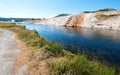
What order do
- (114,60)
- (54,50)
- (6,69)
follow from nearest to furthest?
(6,69) → (54,50) → (114,60)

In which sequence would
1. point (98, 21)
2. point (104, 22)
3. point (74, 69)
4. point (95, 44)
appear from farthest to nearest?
point (98, 21) → point (104, 22) → point (95, 44) → point (74, 69)

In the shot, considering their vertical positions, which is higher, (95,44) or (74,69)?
(74,69)

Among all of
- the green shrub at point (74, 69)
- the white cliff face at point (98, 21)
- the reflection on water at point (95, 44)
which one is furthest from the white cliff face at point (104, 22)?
the green shrub at point (74, 69)

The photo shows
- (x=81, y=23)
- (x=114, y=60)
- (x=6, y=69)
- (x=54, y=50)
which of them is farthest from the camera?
(x=81, y=23)

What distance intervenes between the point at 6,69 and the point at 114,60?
13737 mm

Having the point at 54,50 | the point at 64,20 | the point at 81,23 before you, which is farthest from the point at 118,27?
the point at 54,50

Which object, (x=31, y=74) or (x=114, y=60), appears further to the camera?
(x=114, y=60)

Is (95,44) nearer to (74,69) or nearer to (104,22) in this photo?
(74,69)

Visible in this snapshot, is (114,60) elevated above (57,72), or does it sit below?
below

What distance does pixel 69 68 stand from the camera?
1230 centimetres

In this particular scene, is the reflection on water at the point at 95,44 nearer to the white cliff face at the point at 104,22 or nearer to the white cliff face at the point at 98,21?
the white cliff face at the point at 104,22

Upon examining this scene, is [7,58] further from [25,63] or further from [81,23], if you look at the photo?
[81,23]

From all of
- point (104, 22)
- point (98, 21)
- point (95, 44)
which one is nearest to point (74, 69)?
point (95, 44)

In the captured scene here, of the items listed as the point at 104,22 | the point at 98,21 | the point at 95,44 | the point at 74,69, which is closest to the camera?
the point at 74,69
